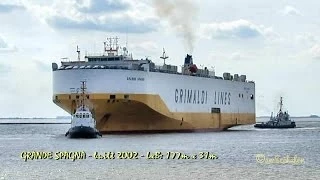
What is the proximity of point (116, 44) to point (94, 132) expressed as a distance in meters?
16.2

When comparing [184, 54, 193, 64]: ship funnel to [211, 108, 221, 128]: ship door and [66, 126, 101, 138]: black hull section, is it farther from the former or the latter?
[66, 126, 101, 138]: black hull section

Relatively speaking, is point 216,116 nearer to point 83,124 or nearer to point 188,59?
point 188,59

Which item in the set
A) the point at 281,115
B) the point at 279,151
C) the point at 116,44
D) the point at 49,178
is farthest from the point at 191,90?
the point at 49,178

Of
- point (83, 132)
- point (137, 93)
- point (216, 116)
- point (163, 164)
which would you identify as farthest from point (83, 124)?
point (216, 116)

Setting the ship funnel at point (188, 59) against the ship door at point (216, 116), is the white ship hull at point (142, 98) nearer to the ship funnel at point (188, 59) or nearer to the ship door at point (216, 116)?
the ship door at point (216, 116)

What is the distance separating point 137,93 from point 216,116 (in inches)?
907

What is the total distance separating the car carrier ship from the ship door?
25 cm

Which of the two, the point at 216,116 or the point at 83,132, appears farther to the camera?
the point at 216,116

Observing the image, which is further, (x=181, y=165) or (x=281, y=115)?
(x=281, y=115)

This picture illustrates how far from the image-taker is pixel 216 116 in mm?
104688

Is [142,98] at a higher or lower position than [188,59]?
lower

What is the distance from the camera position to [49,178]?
4534cm

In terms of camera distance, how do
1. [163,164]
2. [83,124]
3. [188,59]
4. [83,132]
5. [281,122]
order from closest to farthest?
[163,164] < [83,124] < [83,132] < [188,59] < [281,122]

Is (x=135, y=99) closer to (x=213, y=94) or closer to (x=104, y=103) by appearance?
(x=104, y=103)
